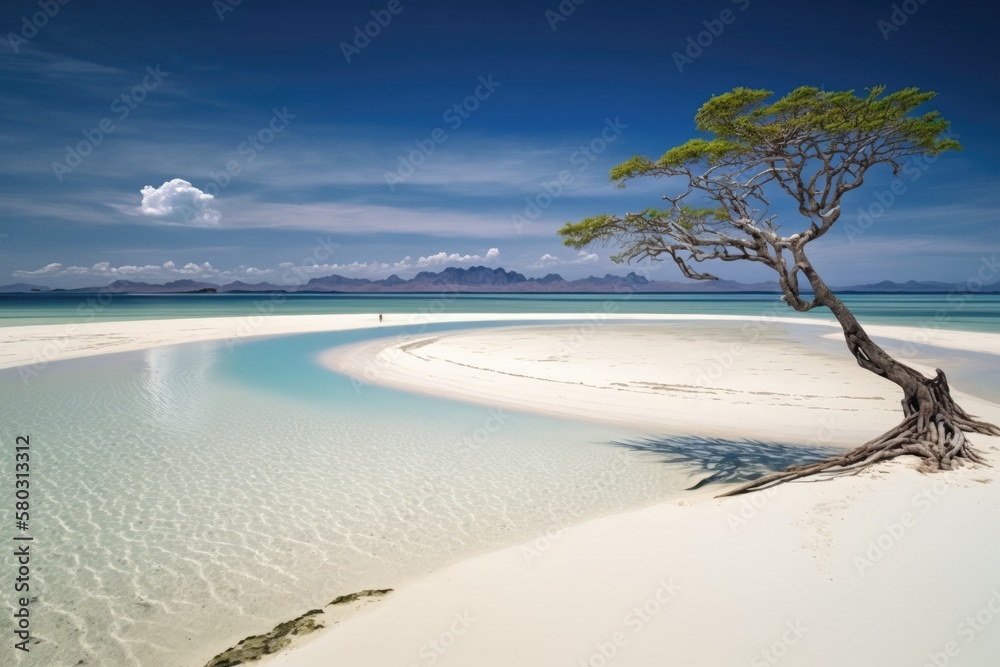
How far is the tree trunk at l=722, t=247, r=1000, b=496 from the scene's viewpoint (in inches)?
313

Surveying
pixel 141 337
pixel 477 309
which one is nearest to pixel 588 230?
pixel 141 337

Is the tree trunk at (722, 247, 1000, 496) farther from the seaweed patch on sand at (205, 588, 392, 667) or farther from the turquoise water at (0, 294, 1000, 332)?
the turquoise water at (0, 294, 1000, 332)

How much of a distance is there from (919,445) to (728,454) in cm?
312

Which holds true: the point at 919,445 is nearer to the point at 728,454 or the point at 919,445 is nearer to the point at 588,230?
the point at 728,454

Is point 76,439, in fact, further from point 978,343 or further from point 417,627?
point 978,343

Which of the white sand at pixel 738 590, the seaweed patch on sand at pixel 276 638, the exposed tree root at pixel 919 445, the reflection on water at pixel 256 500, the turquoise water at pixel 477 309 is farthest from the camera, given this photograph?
the turquoise water at pixel 477 309

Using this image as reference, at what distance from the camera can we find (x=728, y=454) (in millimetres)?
10438

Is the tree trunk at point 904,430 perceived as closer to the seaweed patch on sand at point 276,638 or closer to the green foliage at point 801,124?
the green foliage at point 801,124

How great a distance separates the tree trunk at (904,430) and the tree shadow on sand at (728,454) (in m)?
1.17

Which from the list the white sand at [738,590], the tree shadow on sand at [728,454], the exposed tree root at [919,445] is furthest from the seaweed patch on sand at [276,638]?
the tree shadow on sand at [728,454]

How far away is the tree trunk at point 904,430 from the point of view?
7.94 meters

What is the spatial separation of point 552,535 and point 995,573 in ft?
15.1

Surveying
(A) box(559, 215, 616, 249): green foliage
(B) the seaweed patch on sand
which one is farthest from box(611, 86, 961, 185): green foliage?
(B) the seaweed patch on sand

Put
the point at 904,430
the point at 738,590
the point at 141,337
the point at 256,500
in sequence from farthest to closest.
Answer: the point at 141,337 < the point at 904,430 < the point at 256,500 < the point at 738,590
